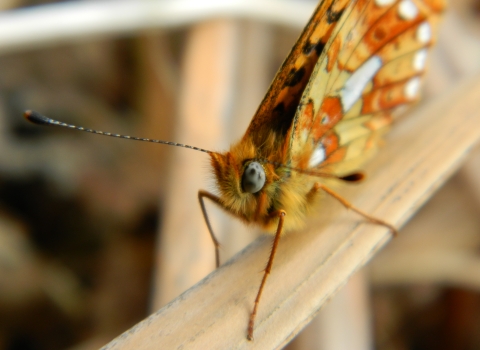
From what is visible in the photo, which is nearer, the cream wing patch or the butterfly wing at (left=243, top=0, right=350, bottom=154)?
the butterfly wing at (left=243, top=0, right=350, bottom=154)

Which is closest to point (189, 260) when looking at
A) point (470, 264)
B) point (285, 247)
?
point (285, 247)

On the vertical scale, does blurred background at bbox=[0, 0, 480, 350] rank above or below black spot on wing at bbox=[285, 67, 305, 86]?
below

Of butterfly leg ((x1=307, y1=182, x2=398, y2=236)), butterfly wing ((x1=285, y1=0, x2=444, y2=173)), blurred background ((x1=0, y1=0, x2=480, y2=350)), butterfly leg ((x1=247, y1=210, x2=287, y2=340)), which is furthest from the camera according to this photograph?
blurred background ((x1=0, y1=0, x2=480, y2=350))

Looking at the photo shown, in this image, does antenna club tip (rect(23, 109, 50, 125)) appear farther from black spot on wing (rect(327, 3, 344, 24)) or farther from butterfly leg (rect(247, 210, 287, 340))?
black spot on wing (rect(327, 3, 344, 24))

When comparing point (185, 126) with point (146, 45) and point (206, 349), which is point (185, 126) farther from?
point (206, 349)

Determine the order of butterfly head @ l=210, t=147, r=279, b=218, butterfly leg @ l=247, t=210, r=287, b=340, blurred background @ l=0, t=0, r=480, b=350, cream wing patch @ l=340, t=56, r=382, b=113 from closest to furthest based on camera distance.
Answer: butterfly leg @ l=247, t=210, r=287, b=340 → butterfly head @ l=210, t=147, r=279, b=218 → cream wing patch @ l=340, t=56, r=382, b=113 → blurred background @ l=0, t=0, r=480, b=350

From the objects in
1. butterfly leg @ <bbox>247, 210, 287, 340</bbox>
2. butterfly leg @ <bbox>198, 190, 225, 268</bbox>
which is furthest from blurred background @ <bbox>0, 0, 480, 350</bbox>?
butterfly leg @ <bbox>247, 210, 287, 340</bbox>
